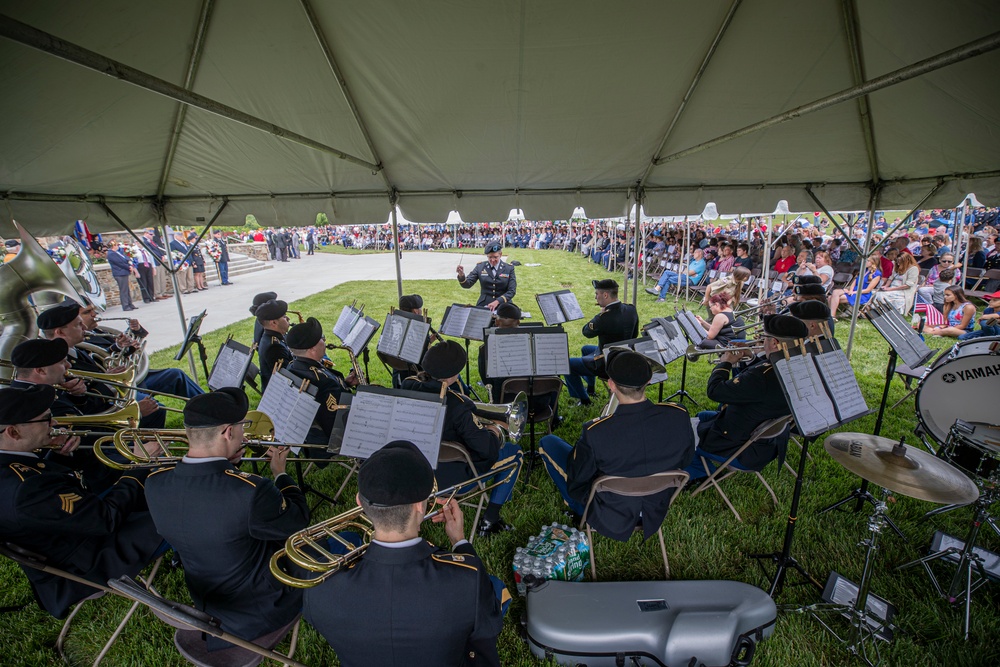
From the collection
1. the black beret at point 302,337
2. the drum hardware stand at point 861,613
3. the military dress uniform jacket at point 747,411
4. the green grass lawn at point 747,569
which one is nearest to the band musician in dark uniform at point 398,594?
the green grass lawn at point 747,569

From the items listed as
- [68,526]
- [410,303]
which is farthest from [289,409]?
[410,303]

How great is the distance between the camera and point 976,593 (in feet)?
9.96

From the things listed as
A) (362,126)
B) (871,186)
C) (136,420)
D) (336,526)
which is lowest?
(336,526)

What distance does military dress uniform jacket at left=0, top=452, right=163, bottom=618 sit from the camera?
232cm

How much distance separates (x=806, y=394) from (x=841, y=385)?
1.05ft

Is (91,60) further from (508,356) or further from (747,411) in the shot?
(747,411)

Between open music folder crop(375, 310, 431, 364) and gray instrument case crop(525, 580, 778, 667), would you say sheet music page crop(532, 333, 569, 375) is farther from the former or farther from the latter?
gray instrument case crop(525, 580, 778, 667)

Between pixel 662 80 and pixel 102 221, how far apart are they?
7007 millimetres

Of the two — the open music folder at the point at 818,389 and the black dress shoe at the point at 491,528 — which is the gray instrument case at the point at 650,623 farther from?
the open music folder at the point at 818,389

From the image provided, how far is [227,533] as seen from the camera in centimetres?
216

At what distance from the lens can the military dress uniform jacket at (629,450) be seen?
9.34 feet

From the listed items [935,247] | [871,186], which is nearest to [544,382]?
[871,186]

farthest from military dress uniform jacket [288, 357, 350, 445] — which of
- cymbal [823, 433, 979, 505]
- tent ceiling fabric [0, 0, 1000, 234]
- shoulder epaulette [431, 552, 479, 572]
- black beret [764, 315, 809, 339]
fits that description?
cymbal [823, 433, 979, 505]

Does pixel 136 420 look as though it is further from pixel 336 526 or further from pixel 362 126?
pixel 362 126
